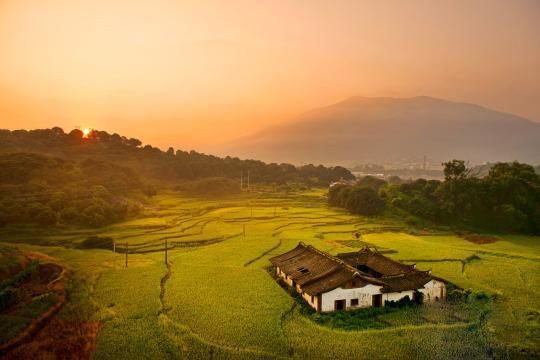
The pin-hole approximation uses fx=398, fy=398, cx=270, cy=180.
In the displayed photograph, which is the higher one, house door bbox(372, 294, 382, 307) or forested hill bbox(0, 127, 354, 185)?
forested hill bbox(0, 127, 354, 185)

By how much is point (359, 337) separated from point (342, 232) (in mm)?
27057

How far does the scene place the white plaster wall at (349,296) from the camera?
68.4ft

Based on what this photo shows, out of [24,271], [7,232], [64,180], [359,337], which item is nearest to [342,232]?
[359,337]

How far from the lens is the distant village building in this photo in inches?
830

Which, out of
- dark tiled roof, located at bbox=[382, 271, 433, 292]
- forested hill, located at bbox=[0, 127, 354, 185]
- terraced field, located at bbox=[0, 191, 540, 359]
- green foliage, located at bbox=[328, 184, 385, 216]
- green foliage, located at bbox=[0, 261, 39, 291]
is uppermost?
forested hill, located at bbox=[0, 127, 354, 185]

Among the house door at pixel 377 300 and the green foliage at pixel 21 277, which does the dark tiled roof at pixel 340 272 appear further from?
the green foliage at pixel 21 277

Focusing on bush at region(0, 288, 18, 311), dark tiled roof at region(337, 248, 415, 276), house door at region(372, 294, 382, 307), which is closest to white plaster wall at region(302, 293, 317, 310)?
house door at region(372, 294, 382, 307)

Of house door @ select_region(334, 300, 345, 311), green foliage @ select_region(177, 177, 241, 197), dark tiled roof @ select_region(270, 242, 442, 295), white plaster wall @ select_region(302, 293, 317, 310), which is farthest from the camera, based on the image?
green foliage @ select_region(177, 177, 241, 197)

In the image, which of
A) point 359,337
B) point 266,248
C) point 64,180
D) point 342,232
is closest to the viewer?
point 359,337

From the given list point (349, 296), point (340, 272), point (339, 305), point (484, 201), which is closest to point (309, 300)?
point (339, 305)

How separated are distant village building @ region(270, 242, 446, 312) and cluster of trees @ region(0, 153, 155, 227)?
1151 inches

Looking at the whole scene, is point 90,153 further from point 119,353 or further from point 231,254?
point 119,353

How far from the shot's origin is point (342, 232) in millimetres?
44469

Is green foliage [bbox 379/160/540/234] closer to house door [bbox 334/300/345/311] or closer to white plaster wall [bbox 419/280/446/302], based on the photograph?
white plaster wall [bbox 419/280/446/302]
